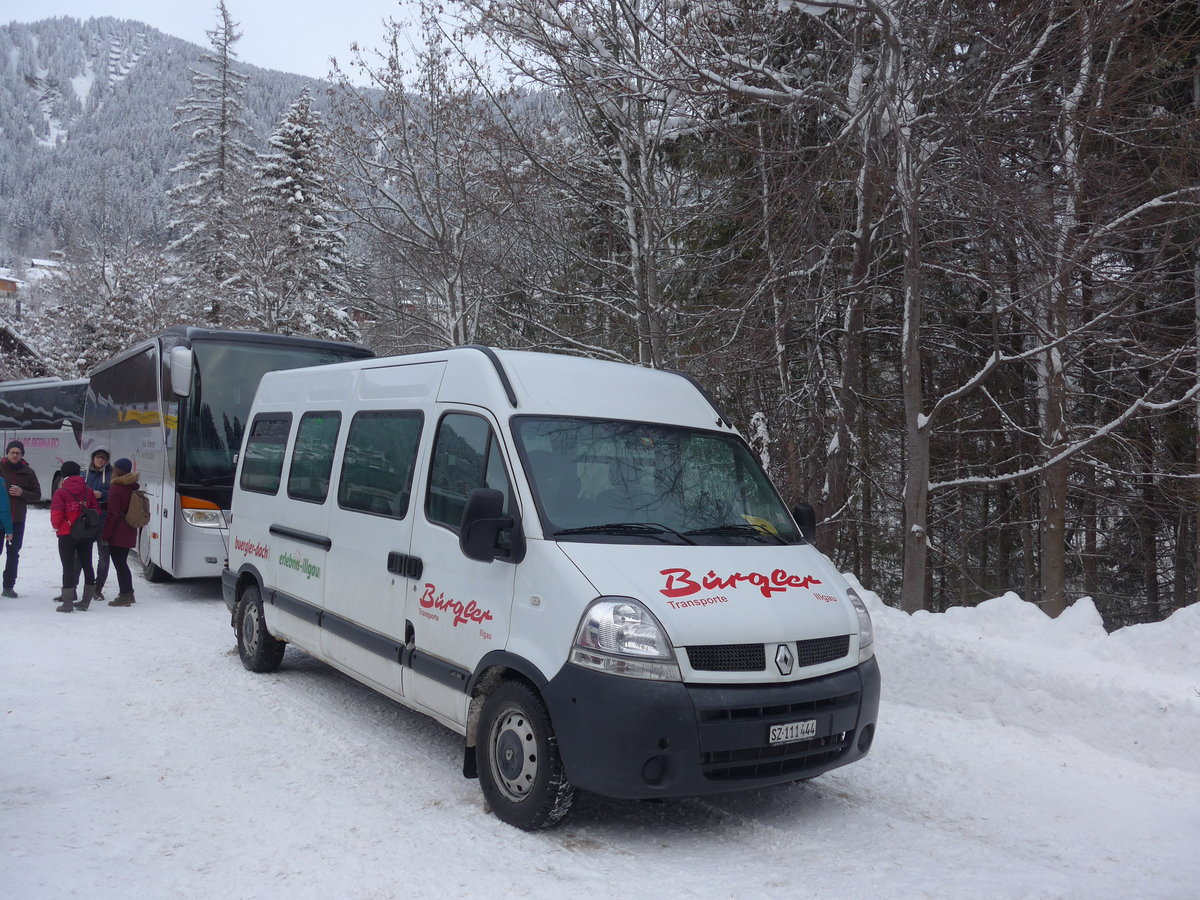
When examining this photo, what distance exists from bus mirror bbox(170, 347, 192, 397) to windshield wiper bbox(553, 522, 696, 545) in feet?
26.9

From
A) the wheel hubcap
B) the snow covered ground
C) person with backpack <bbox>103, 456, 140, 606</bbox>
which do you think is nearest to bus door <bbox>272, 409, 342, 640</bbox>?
the snow covered ground

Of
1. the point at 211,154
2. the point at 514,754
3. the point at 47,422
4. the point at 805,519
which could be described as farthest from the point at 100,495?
the point at 211,154

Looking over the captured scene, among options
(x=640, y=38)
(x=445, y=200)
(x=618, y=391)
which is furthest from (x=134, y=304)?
(x=618, y=391)

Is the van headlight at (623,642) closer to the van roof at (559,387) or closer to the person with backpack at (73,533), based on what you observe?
the van roof at (559,387)

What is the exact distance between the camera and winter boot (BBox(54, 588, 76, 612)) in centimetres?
1145

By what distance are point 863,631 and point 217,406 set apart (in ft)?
30.8

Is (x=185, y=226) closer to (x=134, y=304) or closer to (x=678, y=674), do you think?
(x=134, y=304)

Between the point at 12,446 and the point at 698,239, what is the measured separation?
10.6 m

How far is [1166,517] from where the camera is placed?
15.4m

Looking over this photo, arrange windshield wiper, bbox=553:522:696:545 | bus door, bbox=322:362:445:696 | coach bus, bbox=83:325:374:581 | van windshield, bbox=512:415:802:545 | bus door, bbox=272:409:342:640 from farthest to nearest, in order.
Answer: coach bus, bbox=83:325:374:581, bus door, bbox=272:409:342:640, bus door, bbox=322:362:445:696, van windshield, bbox=512:415:802:545, windshield wiper, bbox=553:522:696:545

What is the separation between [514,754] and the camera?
5066 mm

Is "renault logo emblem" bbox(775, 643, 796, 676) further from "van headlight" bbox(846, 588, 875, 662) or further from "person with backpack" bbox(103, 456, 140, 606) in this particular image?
"person with backpack" bbox(103, 456, 140, 606)

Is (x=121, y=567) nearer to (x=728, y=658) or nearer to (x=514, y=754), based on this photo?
(x=514, y=754)

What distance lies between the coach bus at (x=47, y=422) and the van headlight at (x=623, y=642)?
23749mm
